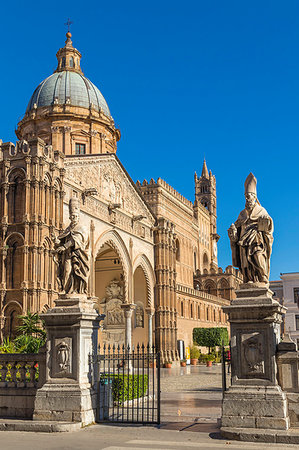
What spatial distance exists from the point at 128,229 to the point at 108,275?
5.22 meters

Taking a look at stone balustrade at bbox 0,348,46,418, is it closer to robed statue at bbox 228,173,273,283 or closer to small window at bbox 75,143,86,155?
robed statue at bbox 228,173,273,283

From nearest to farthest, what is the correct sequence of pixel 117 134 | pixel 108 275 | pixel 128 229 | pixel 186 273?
1. pixel 128 229
2. pixel 108 275
3. pixel 117 134
4. pixel 186 273

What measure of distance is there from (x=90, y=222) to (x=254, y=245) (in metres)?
25.1

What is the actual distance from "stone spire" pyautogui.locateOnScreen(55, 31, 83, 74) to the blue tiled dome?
2.03 meters

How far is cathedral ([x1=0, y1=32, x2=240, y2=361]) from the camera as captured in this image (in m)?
28.6

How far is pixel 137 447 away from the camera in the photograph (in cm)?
879

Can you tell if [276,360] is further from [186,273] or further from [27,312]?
[186,273]

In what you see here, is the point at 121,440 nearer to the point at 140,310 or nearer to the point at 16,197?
the point at 16,197

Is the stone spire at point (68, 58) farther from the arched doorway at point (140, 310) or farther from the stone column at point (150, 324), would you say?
the stone column at point (150, 324)

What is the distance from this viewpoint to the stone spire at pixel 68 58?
51.1 m

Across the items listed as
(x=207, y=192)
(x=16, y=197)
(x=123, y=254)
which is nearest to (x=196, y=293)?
(x=123, y=254)

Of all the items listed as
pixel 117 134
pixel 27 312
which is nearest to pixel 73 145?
pixel 117 134

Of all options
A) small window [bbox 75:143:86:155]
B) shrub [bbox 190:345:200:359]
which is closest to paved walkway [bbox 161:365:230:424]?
small window [bbox 75:143:86:155]

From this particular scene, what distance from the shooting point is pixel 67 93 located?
154 feet
